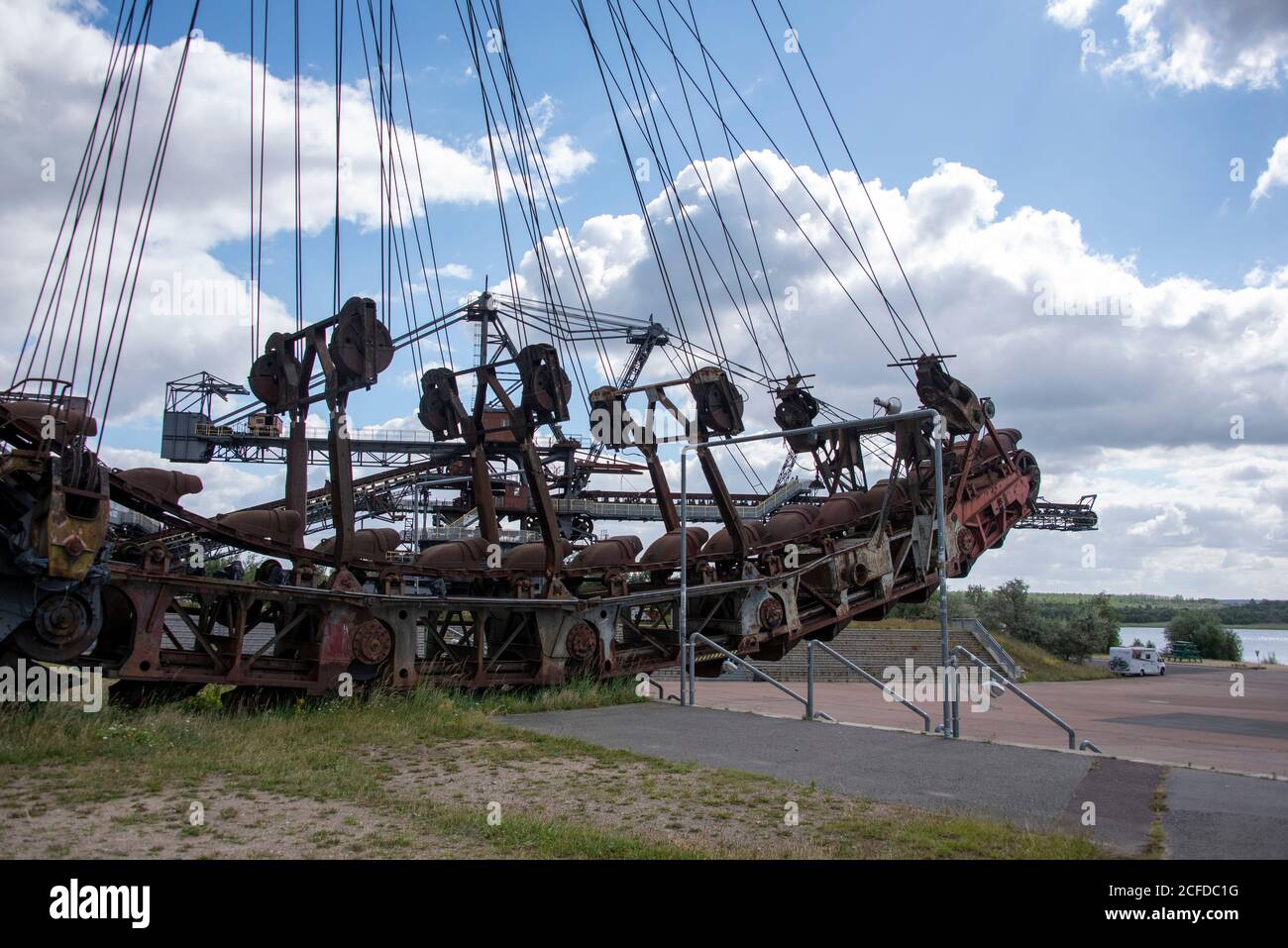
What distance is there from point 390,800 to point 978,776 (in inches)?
215

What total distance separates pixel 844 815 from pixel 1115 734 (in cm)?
1820

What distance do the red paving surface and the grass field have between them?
6.07 meters

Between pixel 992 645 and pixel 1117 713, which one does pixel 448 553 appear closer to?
pixel 1117 713

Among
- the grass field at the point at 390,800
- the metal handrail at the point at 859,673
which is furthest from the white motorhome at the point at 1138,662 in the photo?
the grass field at the point at 390,800

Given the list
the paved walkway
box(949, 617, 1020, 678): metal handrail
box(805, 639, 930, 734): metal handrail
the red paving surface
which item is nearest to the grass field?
the paved walkway

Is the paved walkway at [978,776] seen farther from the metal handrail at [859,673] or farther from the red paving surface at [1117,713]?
the red paving surface at [1117,713]

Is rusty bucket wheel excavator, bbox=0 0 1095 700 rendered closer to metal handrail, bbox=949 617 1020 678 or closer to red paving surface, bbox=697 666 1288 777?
red paving surface, bbox=697 666 1288 777

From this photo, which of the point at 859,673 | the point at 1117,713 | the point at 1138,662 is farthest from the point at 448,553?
the point at 1138,662

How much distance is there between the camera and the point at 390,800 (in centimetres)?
735

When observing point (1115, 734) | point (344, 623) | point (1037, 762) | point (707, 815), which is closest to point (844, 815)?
point (707, 815)

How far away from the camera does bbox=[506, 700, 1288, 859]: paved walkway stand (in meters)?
6.84

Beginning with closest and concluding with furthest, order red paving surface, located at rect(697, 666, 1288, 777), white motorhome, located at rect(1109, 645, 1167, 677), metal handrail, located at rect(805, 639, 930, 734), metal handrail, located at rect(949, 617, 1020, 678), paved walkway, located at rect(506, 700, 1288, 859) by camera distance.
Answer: paved walkway, located at rect(506, 700, 1288, 859)
metal handrail, located at rect(805, 639, 930, 734)
red paving surface, located at rect(697, 666, 1288, 777)
metal handrail, located at rect(949, 617, 1020, 678)
white motorhome, located at rect(1109, 645, 1167, 677)
